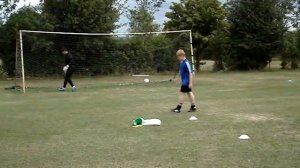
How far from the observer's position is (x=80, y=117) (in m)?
11.6

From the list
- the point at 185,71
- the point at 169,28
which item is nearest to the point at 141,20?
the point at 169,28

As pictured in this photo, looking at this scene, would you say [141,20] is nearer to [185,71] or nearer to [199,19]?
[199,19]

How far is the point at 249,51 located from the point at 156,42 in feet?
22.5

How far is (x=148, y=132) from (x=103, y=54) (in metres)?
18.0

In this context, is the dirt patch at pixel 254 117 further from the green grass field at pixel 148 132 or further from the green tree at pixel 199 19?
the green tree at pixel 199 19

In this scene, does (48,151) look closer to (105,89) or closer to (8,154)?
(8,154)

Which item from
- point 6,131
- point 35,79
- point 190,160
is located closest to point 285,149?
point 190,160

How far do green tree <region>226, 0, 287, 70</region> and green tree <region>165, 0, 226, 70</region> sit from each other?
1187 millimetres

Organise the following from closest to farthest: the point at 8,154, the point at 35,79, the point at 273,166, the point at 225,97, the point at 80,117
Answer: the point at 273,166 < the point at 8,154 < the point at 80,117 < the point at 225,97 < the point at 35,79

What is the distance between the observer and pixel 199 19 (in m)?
31.0

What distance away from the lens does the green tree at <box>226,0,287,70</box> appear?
31.7 meters

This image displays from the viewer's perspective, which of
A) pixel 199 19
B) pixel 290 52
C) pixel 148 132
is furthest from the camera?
pixel 290 52

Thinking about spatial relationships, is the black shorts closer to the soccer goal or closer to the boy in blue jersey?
the boy in blue jersey

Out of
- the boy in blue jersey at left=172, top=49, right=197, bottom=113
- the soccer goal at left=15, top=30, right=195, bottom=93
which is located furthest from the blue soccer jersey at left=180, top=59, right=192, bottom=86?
the soccer goal at left=15, top=30, right=195, bottom=93
